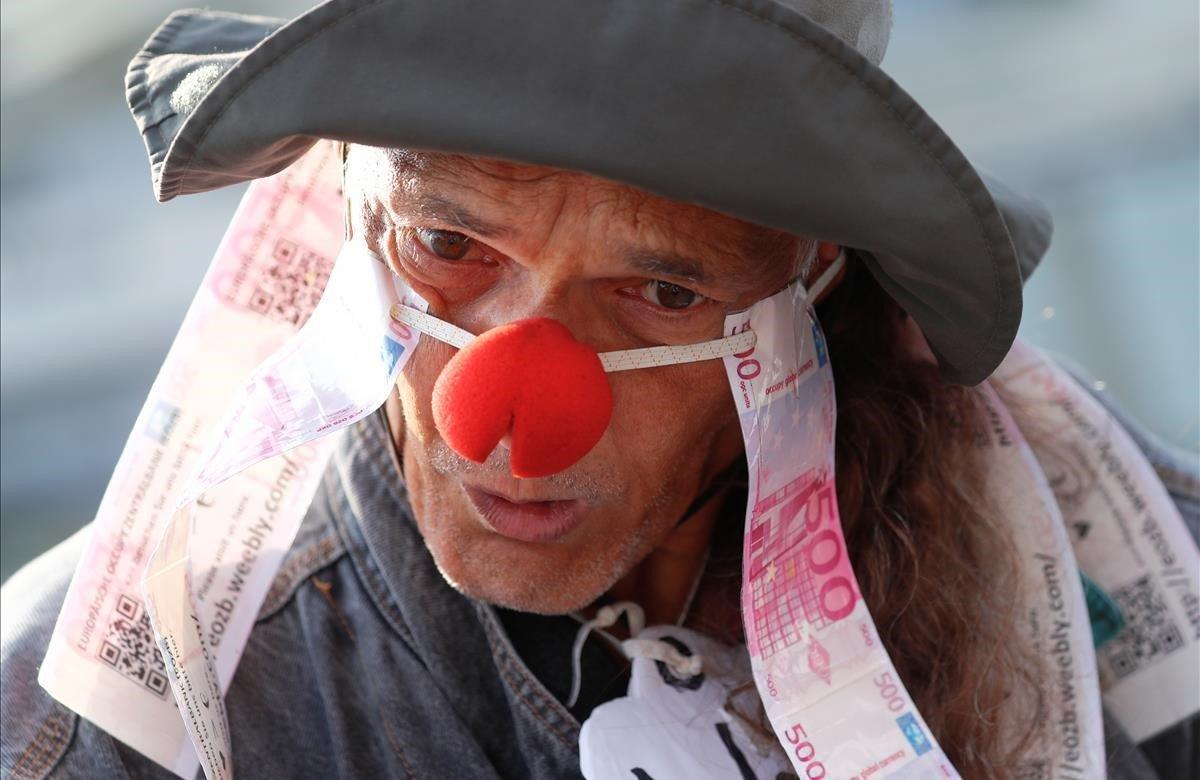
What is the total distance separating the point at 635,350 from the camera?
1.64m

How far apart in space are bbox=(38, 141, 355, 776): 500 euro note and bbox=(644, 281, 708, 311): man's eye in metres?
0.48

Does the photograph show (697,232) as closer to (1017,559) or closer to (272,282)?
(272,282)

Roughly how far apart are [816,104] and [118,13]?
5091 millimetres

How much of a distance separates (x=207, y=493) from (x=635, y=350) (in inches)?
24.3

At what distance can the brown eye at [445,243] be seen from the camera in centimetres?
161

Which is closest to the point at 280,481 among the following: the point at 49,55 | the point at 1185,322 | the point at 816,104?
the point at 816,104

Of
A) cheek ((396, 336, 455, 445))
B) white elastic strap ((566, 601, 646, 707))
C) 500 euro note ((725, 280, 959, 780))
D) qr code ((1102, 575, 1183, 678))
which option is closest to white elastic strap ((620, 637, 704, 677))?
white elastic strap ((566, 601, 646, 707))

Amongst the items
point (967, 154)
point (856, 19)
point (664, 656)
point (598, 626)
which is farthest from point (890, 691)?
point (967, 154)

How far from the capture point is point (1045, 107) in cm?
559

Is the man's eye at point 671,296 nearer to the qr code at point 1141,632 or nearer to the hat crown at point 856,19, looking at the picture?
the hat crown at point 856,19

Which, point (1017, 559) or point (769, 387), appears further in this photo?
point (1017, 559)

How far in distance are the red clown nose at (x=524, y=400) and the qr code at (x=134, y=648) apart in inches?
20.8

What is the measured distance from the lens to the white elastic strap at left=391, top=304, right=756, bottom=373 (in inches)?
63.4

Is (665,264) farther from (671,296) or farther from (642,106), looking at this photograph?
(642,106)
